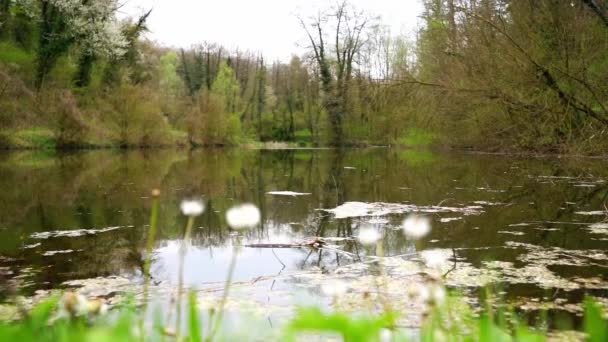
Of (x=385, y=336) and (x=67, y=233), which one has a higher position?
(x=385, y=336)

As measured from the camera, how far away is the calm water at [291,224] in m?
4.17

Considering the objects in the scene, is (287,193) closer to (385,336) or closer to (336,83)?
(385,336)

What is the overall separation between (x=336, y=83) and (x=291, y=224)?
30.5m

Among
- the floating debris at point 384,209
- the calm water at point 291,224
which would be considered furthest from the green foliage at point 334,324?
the floating debris at point 384,209

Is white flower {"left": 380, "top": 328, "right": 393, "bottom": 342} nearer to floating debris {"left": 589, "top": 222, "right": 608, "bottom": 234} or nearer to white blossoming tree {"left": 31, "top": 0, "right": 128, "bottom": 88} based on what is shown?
floating debris {"left": 589, "top": 222, "right": 608, "bottom": 234}

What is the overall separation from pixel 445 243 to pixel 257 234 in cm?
207

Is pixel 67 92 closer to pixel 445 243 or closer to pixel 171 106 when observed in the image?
pixel 171 106

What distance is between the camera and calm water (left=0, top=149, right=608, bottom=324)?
4.17 meters

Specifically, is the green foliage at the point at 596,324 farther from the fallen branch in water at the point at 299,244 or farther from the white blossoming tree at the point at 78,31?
the white blossoming tree at the point at 78,31

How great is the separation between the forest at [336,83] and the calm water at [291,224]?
1912mm

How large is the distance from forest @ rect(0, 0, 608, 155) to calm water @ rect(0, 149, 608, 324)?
6.27 feet

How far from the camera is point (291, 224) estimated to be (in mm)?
6336

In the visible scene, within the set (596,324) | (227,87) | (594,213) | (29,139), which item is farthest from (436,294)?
(227,87)

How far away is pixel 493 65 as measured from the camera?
12.0 metres
